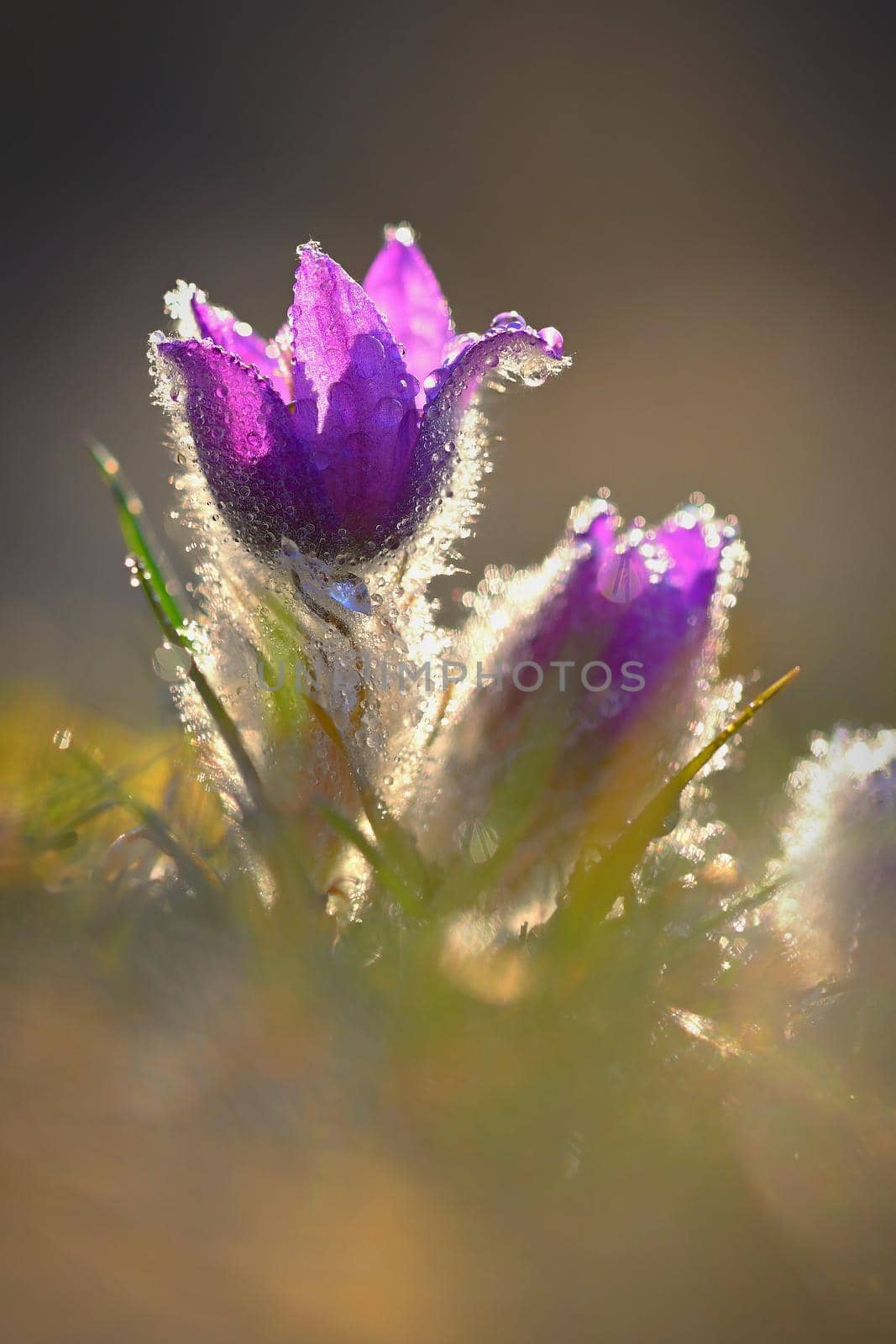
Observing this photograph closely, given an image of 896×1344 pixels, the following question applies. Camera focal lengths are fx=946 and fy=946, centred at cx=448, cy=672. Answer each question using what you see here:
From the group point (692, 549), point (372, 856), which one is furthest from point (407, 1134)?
point (692, 549)

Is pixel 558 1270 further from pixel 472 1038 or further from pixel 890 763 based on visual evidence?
pixel 890 763

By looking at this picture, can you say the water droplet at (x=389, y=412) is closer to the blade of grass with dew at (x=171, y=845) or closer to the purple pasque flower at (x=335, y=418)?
the purple pasque flower at (x=335, y=418)

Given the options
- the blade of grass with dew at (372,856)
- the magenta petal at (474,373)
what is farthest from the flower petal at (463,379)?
the blade of grass with dew at (372,856)

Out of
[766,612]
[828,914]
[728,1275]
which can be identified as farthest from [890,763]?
[766,612]

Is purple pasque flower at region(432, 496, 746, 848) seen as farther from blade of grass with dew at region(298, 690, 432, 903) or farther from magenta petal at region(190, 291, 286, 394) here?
magenta petal at region(190, 291, 286, 394)

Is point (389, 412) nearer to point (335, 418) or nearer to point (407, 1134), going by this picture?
point (335, 418)

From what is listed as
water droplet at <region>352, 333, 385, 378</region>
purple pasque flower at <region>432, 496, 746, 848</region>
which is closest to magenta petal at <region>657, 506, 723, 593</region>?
purple pasque flower at <region>432, 496, 746, 848</region>
